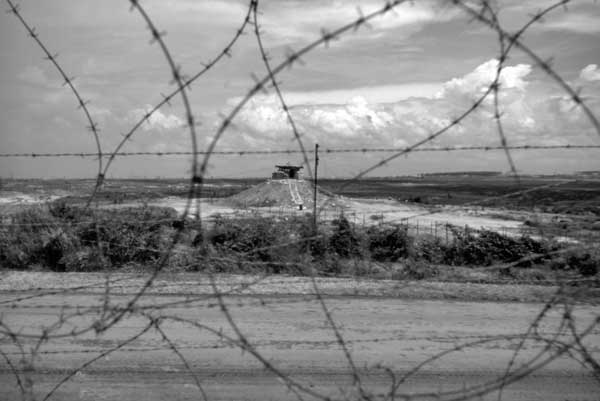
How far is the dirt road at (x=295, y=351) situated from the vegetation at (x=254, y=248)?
2860 millimetres

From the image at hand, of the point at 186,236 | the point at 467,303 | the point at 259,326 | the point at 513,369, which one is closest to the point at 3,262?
the point at 186,236

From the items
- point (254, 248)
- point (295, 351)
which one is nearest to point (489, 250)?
point (254, 248)

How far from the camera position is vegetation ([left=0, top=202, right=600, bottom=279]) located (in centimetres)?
1164

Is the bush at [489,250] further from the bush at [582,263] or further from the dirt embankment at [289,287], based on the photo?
the dirt embankment at [289,287]

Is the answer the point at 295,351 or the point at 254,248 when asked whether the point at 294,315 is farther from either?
the point at 254,248

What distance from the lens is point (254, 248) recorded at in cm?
1288

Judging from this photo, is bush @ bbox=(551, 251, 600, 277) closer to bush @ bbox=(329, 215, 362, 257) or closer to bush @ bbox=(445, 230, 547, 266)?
bush @ bbox=(445, 230, 547, 266)

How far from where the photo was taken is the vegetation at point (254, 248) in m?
11.6

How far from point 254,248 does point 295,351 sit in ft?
21.7

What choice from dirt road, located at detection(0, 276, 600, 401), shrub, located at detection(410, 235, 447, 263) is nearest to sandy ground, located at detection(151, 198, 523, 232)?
shrub, located at detection(410, 235, 447, 263)

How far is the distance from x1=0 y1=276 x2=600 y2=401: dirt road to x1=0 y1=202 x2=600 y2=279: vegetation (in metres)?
2.86

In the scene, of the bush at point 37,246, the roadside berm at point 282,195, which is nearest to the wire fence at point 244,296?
the bush at point 37,246

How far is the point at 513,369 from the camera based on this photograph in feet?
20.1

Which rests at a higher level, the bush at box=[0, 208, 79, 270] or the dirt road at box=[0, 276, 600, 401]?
the bush at box=[0, 208, 79, 270]
